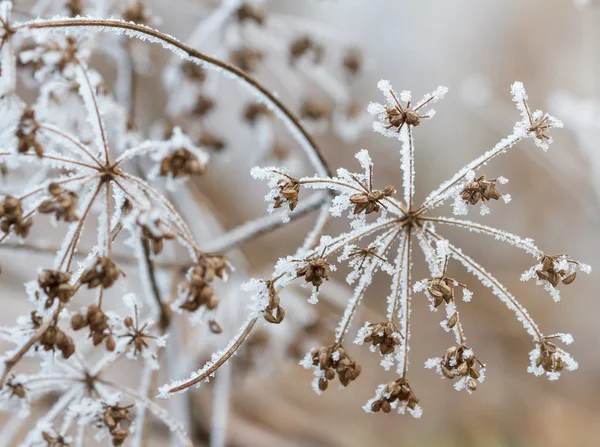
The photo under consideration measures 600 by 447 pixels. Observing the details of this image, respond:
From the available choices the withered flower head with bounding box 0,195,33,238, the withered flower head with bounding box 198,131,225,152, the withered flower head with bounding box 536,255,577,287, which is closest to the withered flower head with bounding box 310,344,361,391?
the withered flower head with bounding box 536,255,577,287

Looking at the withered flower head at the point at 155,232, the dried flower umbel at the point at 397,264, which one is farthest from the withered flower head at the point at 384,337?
the withered flower head at the point at 155,232

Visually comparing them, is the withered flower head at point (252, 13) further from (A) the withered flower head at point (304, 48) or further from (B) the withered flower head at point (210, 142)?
(B) the withered flower head at point (210, 142)

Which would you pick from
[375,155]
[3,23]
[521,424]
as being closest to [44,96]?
[3,23]

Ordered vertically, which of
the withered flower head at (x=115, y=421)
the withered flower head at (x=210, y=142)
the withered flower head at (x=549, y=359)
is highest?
the withered flower head at (x=210, y=142)

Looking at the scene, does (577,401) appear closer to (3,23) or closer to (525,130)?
(525,130)

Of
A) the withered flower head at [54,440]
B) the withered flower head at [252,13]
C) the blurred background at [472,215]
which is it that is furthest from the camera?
the blurred background at [472,215]

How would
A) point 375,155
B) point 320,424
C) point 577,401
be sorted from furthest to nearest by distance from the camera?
point 375,155 → point 577,401 → point 320,424

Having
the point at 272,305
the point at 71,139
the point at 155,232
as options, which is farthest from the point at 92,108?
the point at 272,305
